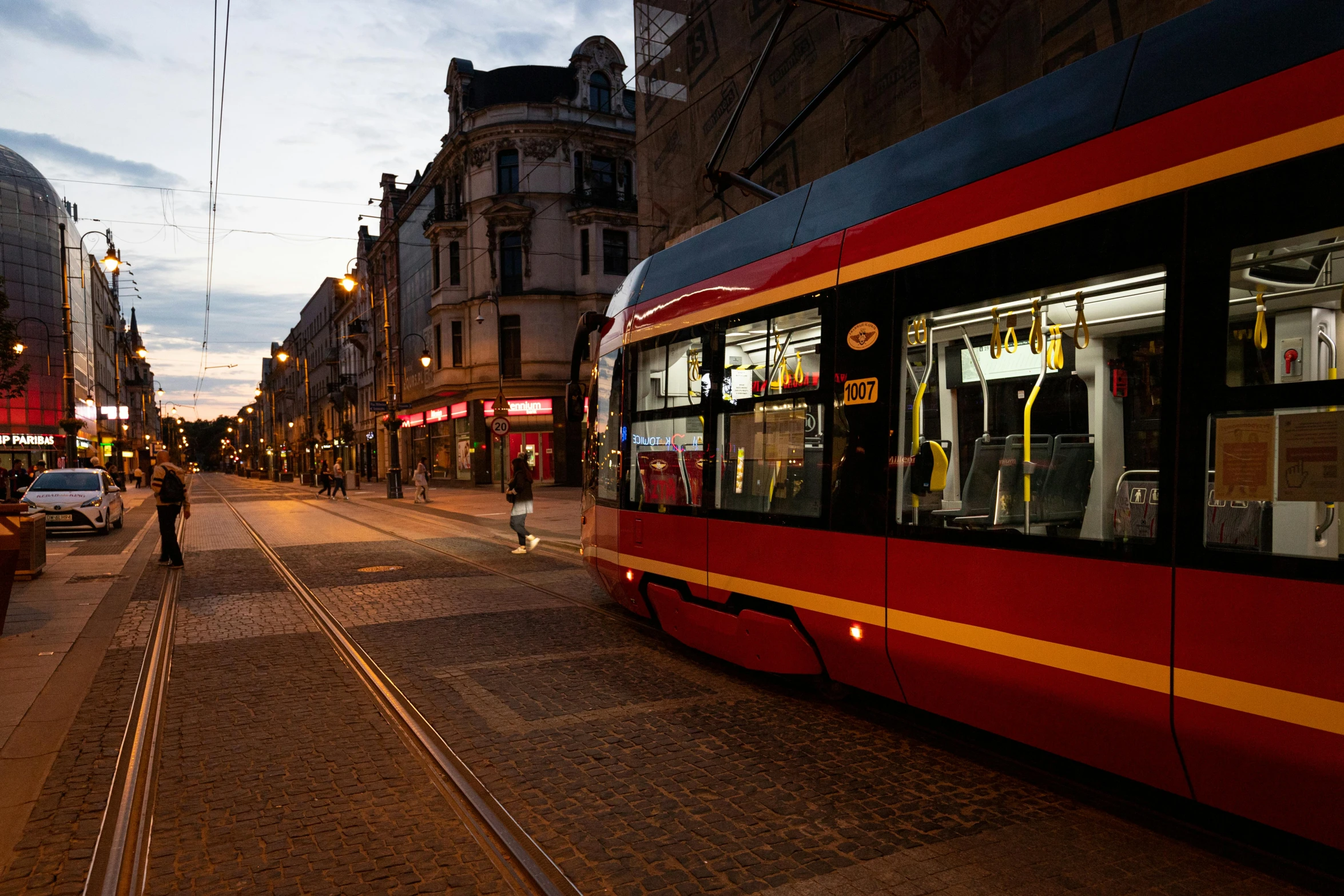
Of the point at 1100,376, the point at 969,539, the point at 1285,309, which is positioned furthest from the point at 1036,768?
the point at 1285,309

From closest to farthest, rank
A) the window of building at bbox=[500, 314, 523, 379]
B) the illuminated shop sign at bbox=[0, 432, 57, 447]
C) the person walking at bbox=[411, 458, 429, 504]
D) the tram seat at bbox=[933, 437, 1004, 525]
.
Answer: the tram seat at bbox=[933, 437, 1004, 525], the person walking at bbox=[411, 458, 429, 504], the window of building at bbox=[500, 314, 523, 379], the illuminated shop sign at bbox=[0, 432, 57, 447]

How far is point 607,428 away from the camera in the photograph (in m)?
7.90

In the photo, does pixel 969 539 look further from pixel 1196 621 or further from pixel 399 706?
pixel 399 706

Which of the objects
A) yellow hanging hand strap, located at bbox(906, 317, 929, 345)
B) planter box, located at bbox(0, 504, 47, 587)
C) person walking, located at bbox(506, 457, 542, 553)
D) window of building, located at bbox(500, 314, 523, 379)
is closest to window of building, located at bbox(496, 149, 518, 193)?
window of building, located at bbox(500, 314, 523, 379)

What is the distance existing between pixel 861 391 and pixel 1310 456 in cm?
216

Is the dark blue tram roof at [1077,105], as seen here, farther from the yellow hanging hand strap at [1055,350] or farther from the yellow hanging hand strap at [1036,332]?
the yellow hanging hand strap at [1055,350]

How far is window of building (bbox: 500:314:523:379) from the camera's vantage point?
3769 centimetres

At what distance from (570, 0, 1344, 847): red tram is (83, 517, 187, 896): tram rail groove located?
135 inches

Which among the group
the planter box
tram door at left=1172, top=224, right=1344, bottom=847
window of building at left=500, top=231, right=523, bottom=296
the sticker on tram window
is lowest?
the planter box

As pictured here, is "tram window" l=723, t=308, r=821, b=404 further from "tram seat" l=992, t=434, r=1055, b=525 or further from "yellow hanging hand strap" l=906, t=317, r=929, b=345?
"tram seat" l=992, t=434, r=1055, b=525

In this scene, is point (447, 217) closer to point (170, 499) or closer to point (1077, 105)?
point (170, 499)

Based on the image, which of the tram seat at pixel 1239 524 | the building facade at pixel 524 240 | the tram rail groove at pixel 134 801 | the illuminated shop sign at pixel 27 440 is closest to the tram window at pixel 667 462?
the tram seat at pixel 1239 524

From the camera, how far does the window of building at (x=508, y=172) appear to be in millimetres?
37250

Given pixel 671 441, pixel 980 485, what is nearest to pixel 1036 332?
pixel 980 485
